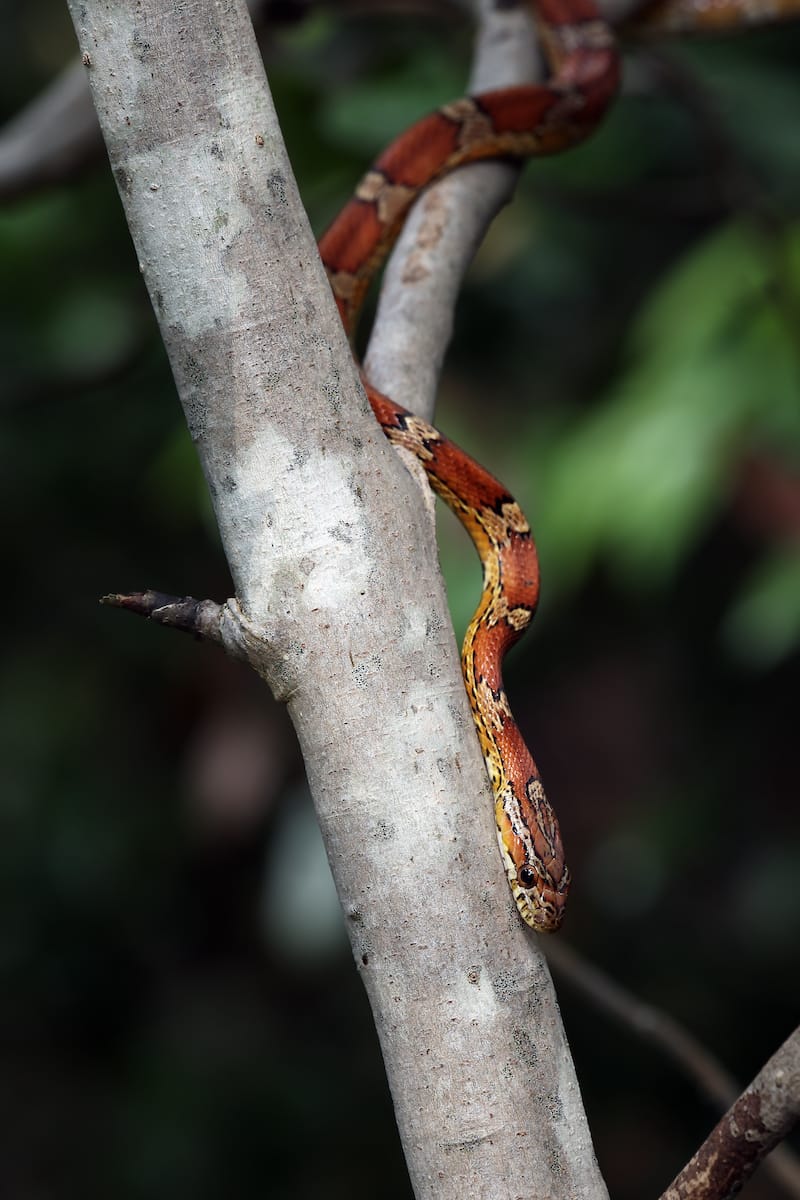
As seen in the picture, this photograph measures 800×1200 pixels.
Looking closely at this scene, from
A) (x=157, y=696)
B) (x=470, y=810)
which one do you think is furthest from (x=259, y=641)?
(x=157, y=696)

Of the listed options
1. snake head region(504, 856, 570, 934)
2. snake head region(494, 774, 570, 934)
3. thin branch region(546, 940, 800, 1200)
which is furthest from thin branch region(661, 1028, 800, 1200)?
thin branch region(546, 940, 800, 1200)

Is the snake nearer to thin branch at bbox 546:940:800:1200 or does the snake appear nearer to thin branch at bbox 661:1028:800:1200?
thin branch at bbox 546:940:800:1200

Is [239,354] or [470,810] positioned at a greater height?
[239,354]

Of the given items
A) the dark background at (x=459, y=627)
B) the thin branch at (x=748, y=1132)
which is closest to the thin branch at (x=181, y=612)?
the thin branch at (x=748, y=1132)

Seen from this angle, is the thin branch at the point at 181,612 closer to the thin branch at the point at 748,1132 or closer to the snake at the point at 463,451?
the snake at the point at 463,451

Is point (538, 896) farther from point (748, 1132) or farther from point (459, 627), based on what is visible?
point (459, 627)

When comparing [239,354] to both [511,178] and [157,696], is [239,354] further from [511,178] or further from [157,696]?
[157,696]
